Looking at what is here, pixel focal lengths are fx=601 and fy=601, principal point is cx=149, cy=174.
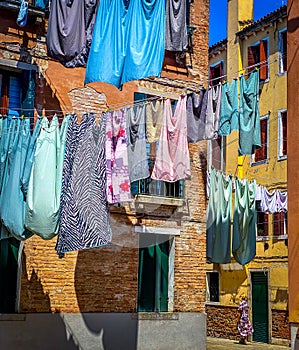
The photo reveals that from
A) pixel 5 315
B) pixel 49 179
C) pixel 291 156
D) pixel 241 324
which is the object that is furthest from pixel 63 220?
pixel 241 324

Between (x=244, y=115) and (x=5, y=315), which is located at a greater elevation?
(x=244, y=115)

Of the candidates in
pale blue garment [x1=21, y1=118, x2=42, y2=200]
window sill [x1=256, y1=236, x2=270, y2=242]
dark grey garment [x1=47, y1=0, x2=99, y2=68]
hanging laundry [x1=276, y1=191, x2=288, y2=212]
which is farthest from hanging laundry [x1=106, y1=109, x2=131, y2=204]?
window sill [x1=256, y1=236, x2=270, y2=242]

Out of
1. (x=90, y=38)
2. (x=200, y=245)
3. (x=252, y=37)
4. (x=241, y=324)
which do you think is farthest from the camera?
(x=252, y=37)

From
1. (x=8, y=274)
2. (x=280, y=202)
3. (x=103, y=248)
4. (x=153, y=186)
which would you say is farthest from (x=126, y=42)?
(x=280, y=202)

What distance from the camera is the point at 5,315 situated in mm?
11594

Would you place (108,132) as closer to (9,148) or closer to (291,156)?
(9,148)

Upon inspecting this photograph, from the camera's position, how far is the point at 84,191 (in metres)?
10.1

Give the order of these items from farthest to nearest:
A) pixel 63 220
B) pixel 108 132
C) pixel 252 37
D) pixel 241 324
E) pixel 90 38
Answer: pixel 252 37 < pixel 241 324 < pixel 90 38 < pixel 108 132 < pixel 63 220

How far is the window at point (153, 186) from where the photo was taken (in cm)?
1338

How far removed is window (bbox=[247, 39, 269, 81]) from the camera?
21.9 meters

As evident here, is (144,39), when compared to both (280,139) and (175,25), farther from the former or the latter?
(280,139)

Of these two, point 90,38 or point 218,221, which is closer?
point 90,38

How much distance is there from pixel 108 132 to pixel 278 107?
38.8 ft

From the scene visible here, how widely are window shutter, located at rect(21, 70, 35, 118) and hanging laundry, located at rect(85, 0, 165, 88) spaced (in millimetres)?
2350
